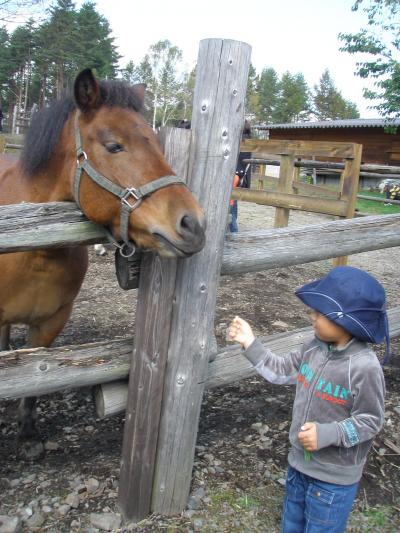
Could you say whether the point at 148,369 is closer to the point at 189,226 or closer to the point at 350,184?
the point at 189,226

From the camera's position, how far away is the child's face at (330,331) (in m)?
1.77

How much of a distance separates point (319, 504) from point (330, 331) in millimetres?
703

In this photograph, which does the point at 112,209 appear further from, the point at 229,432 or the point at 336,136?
the point at 336,136

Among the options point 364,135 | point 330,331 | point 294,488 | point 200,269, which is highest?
point 364,135

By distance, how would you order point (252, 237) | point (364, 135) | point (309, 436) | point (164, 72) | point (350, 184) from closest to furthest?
1. point (309, 436)
2. point (252, 237)
3. point (350, 184)
4. point (364, 135)
5. point (164, 72)

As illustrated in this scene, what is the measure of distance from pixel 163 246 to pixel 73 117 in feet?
3.19

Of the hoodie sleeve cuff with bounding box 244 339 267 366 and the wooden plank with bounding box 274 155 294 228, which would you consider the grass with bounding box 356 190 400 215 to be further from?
the hoodie sleeve cuff with bounding box 244 339 267 366

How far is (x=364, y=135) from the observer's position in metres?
29.1

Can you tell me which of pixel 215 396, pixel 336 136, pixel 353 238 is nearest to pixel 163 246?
pixel 353 238

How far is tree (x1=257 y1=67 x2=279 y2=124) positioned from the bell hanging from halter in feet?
265

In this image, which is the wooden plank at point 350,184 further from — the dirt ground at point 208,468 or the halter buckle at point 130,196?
the halter buckle at point 130,196

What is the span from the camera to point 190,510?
2371mm

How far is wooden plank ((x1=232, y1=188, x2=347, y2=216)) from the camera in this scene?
21.9 feet

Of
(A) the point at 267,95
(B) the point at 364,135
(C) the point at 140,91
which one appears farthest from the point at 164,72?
(C) the point at 140,91
